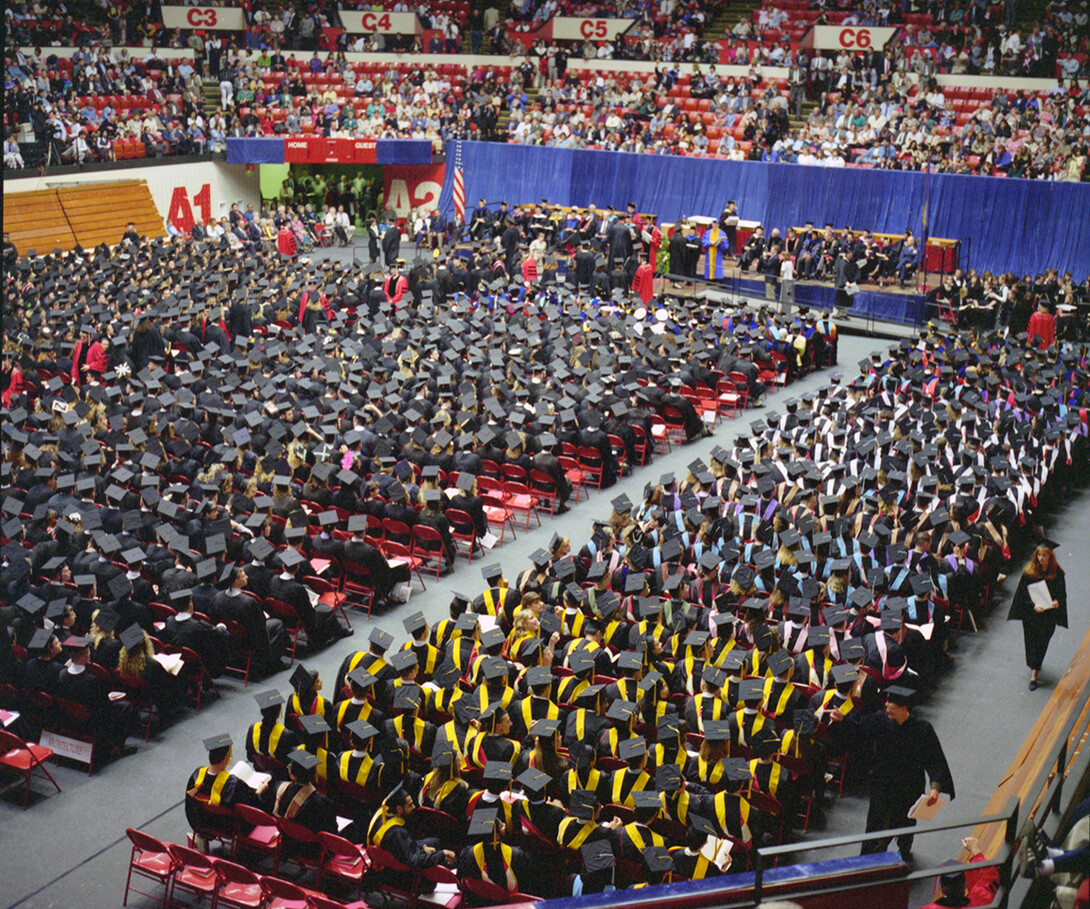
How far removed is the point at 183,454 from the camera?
40.9 ft

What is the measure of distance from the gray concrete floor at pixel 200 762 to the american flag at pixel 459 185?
1946 centimetres

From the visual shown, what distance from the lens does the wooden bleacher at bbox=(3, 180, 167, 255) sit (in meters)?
23.4

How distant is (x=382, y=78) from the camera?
32.0 m

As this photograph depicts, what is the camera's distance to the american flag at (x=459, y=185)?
29484mm

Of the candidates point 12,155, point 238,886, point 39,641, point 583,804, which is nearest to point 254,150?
point 12,155

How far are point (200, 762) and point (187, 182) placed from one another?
22379 millimetres

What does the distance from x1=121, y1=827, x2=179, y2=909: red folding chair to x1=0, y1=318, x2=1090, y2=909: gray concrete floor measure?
113 millimetres

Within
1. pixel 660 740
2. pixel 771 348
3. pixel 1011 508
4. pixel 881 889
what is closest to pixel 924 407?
pixel 1011 508

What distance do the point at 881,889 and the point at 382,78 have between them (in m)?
30.0

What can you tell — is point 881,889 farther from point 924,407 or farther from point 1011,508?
point 924,407

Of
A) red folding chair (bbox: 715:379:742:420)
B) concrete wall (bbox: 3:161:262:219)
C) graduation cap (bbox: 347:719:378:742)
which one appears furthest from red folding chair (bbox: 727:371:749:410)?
concrete wall (bbox: 3:161:262:219)

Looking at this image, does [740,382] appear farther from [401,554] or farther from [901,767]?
[901,767]

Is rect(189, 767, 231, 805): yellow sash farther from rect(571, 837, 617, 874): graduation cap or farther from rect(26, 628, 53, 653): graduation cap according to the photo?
rect(571, 837, 617, 874): graduation cap

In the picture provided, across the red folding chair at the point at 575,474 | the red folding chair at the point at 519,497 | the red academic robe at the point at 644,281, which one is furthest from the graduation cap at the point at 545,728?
the red academic robe at the point at 644,281
